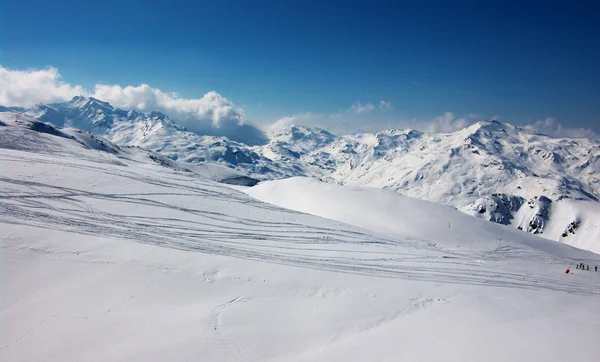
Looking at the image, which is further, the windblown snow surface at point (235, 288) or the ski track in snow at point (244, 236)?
the ski track in snow at point (244, 236)

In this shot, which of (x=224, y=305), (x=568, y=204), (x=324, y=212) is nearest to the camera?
(x=224, y=305)

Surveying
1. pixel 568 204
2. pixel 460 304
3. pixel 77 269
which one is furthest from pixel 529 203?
pixel 77 269

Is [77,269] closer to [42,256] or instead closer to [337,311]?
[42,256]

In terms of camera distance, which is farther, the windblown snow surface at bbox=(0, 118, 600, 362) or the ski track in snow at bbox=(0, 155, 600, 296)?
the ski track in snow at bbox=(0, 155, 600, 296)

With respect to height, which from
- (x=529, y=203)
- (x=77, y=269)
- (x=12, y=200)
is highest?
(x=529, y=203)
